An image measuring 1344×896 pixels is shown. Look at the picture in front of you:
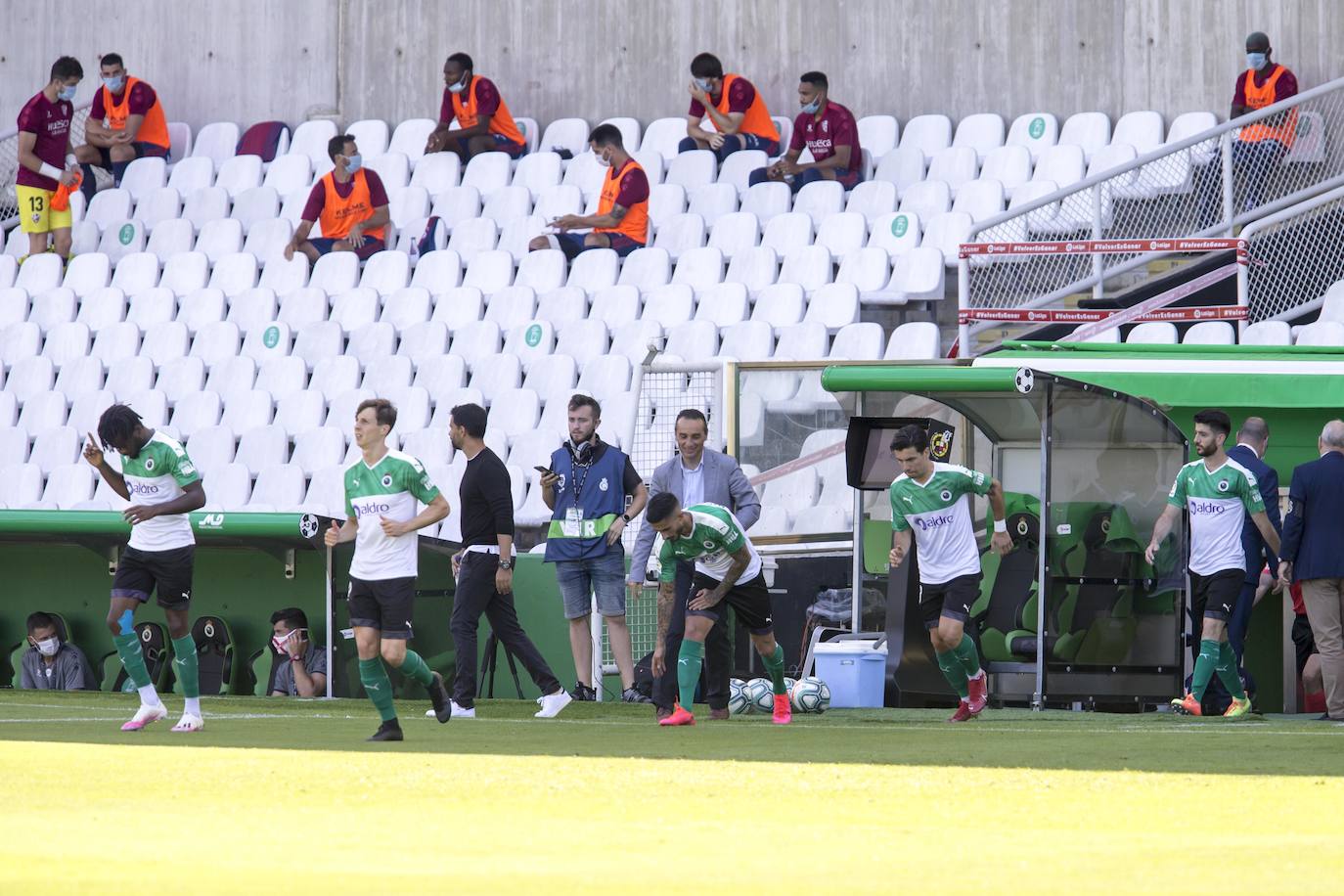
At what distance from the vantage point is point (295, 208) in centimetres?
2125

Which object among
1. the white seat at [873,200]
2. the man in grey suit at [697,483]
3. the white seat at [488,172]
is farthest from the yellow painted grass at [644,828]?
the white seat at [488,172]

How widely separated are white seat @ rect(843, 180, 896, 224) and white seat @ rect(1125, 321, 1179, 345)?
3425 millimetres

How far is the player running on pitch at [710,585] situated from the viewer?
1095 centimetres

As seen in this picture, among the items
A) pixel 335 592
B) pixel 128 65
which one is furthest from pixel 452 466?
pixel 128 65

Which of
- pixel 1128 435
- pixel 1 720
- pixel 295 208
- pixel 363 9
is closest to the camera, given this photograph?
pixel 1 720

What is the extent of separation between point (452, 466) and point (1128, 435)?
18.0ft

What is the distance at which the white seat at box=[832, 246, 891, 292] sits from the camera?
16975mm

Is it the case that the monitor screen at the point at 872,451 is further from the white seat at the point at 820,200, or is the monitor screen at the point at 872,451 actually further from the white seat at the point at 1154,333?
the white seat at the point at 820,200

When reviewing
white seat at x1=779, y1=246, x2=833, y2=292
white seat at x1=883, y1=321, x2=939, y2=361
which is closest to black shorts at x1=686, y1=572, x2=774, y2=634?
white seat at x1=883, y1=321, x2=939, y2=361

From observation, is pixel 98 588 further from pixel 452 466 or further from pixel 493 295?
pixel 493 295

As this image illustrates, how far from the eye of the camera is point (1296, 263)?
50.4 feet

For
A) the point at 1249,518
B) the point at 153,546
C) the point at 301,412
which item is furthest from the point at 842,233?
the point at 153,546

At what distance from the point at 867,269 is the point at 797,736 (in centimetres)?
753

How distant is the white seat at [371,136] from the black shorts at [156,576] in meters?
11.7
